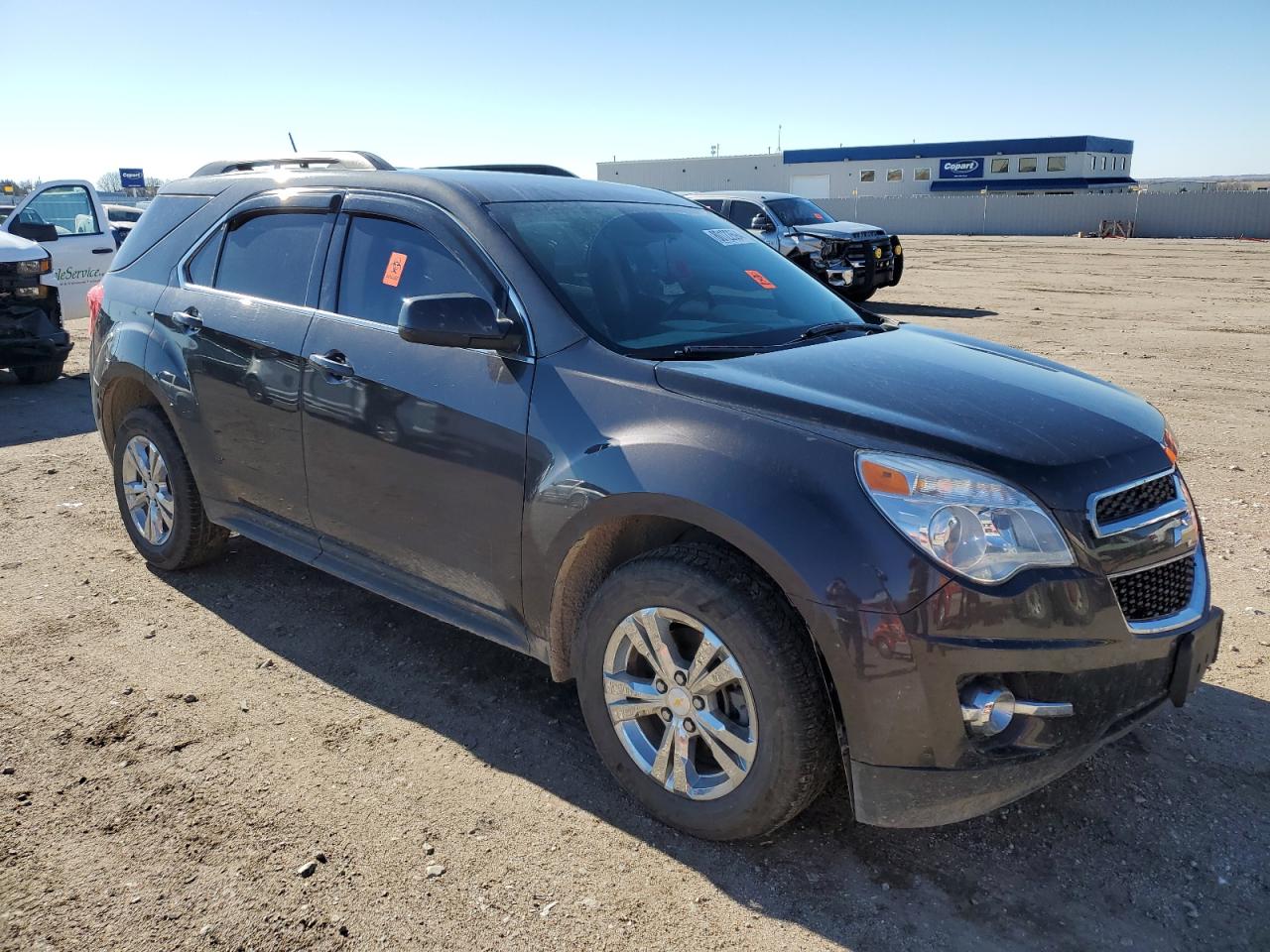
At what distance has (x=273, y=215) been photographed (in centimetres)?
428

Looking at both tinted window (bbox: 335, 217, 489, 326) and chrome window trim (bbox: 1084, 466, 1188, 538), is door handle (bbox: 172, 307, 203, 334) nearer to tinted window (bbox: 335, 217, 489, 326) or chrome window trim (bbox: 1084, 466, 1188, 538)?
tinted window (bbox: 335, 217, 489, 326)

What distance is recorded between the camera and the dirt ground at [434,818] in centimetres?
265

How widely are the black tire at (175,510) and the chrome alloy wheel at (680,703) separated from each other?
259 cm

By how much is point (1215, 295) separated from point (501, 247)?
1796 centimetres

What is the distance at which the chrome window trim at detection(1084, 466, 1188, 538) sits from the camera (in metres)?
2.63

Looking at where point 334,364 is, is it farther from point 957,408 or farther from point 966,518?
point 966,518

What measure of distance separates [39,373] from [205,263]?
7091 millimetres

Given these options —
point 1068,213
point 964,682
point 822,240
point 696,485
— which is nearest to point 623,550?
point 696,485

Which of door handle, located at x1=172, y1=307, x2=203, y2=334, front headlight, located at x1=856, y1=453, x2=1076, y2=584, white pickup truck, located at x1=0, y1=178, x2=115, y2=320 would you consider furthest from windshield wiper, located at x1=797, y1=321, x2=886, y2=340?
white pickup truck, located at x1=0, y1=178, x2=115, y2=320

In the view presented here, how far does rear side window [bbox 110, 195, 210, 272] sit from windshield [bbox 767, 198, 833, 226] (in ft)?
44.2

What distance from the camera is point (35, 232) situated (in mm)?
10359

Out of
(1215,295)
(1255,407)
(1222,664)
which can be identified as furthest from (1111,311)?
(1222,664)

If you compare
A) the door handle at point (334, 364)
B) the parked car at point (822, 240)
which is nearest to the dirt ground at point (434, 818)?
the door handle at point (334, 364)

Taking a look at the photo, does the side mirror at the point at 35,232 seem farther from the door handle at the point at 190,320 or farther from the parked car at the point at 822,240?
the parked car at the point at 822,240
